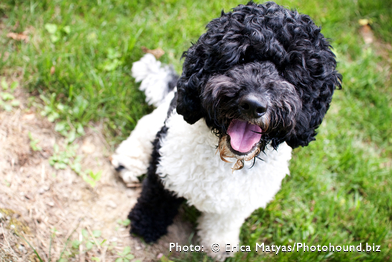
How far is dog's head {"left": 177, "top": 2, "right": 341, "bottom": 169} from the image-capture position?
1790 mm

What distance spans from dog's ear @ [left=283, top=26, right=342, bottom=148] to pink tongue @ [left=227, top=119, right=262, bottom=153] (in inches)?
9.3

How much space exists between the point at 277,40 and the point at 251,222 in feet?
6.31

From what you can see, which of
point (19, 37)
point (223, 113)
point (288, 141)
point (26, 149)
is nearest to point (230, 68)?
point (223, 113)

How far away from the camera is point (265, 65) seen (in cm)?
188

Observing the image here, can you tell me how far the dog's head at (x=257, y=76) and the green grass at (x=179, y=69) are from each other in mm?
1350

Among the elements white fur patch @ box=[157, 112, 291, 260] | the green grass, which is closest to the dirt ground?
the green grass

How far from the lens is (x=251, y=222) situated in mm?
3141

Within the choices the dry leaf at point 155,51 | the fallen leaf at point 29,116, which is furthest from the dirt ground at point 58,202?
the dry leaf at point 155,51

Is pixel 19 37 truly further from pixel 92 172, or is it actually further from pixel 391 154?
pixel 391 154

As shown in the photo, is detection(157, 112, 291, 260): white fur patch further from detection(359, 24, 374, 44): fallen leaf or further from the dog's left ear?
detection(359, 24, 374, 44): fallen leaf

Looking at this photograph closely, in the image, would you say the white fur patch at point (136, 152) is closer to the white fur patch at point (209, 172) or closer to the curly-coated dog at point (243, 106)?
the curly-coated dog at point (243, 106)

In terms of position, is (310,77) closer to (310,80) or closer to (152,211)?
(310,80)

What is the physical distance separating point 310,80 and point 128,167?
1878mm

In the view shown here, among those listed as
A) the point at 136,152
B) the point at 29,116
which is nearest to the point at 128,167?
the point at 136,152
